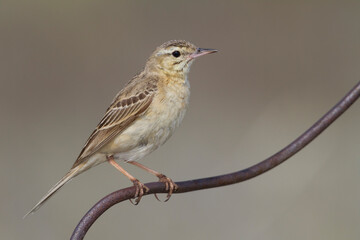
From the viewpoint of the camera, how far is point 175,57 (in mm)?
5969

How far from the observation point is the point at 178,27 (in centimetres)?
1266

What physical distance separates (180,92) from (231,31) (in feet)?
24.7

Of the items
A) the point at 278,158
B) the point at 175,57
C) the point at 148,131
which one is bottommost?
the point at 278,158

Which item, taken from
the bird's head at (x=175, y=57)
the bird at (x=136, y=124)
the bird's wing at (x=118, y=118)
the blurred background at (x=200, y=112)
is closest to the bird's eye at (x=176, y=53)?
the bird's head at (x=175, y=57)

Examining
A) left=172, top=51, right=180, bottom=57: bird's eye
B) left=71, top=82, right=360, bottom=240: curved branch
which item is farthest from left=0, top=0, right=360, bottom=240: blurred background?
left=71, top=82, right=360, bottom=240: curved branch

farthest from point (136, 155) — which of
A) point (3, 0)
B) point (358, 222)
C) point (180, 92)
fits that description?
point (3, 0)

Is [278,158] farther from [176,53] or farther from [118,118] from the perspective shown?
[176,53]

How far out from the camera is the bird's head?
5.93m

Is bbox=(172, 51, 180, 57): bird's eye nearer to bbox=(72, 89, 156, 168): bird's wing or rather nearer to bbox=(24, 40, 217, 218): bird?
bbox=(24, 40, 217, 218): bird

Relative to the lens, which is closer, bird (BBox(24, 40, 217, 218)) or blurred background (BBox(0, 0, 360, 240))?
bird (BBox(24, 40, 217, 218))

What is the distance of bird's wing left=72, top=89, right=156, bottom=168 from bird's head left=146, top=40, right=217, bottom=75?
0.40m

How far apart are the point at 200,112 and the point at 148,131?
17.9 feet

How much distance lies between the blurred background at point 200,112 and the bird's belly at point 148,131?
2.58 m

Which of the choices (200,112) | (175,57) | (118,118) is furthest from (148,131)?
(200,112)
